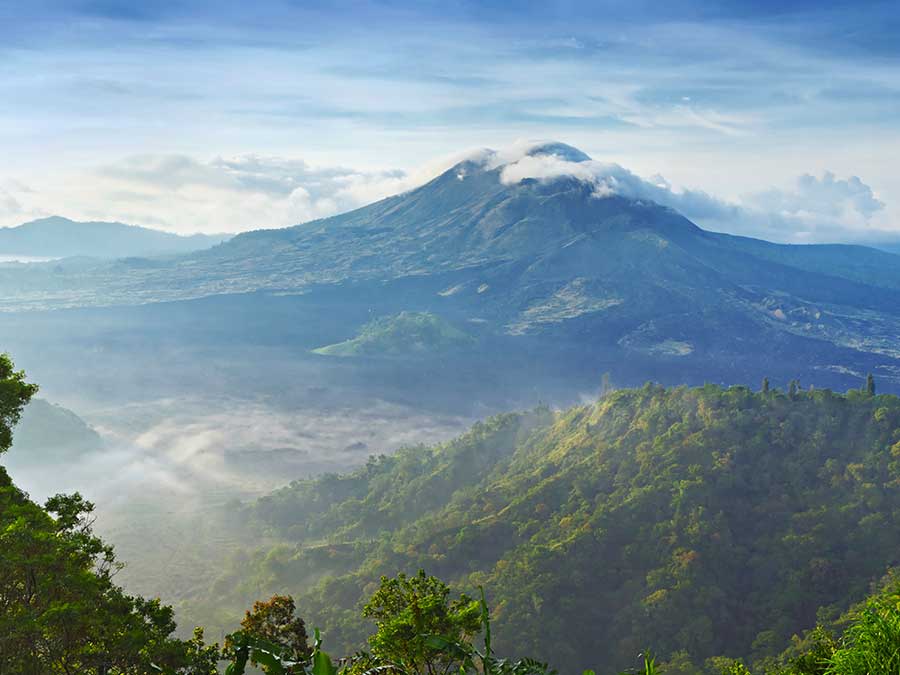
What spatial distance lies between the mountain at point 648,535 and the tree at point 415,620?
49580 mm

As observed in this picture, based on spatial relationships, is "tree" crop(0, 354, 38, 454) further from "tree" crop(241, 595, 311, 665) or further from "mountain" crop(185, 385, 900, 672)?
"mountain" crop(185, 385, 900, 672)

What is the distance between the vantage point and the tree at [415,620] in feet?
40.9

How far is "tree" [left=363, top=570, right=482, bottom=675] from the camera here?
40.9 feet

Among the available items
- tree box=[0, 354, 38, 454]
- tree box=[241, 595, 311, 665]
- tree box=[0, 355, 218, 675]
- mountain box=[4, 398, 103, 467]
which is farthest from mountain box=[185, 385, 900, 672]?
mountain box=[4, 398, 103, 467]

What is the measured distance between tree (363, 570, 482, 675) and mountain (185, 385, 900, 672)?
49.6 m

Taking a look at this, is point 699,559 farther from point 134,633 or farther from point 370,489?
point 134,633

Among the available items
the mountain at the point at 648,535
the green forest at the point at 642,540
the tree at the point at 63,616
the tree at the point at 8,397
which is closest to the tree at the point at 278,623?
the tree at the point at 63,616

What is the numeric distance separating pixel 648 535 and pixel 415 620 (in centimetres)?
7257

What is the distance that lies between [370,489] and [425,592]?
360 ft

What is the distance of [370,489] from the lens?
124 metres

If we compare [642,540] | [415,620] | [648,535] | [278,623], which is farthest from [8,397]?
[648,535]

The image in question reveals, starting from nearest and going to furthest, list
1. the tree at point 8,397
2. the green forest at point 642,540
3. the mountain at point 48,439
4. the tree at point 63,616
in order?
the tree at point 63,616 < the tree at point 8,397 < the green forest at point 642,540 < the mountain at point 48,439

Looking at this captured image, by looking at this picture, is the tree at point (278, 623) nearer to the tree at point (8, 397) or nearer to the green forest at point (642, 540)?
the tree at point (8, 397)

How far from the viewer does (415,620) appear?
46.1 ft
